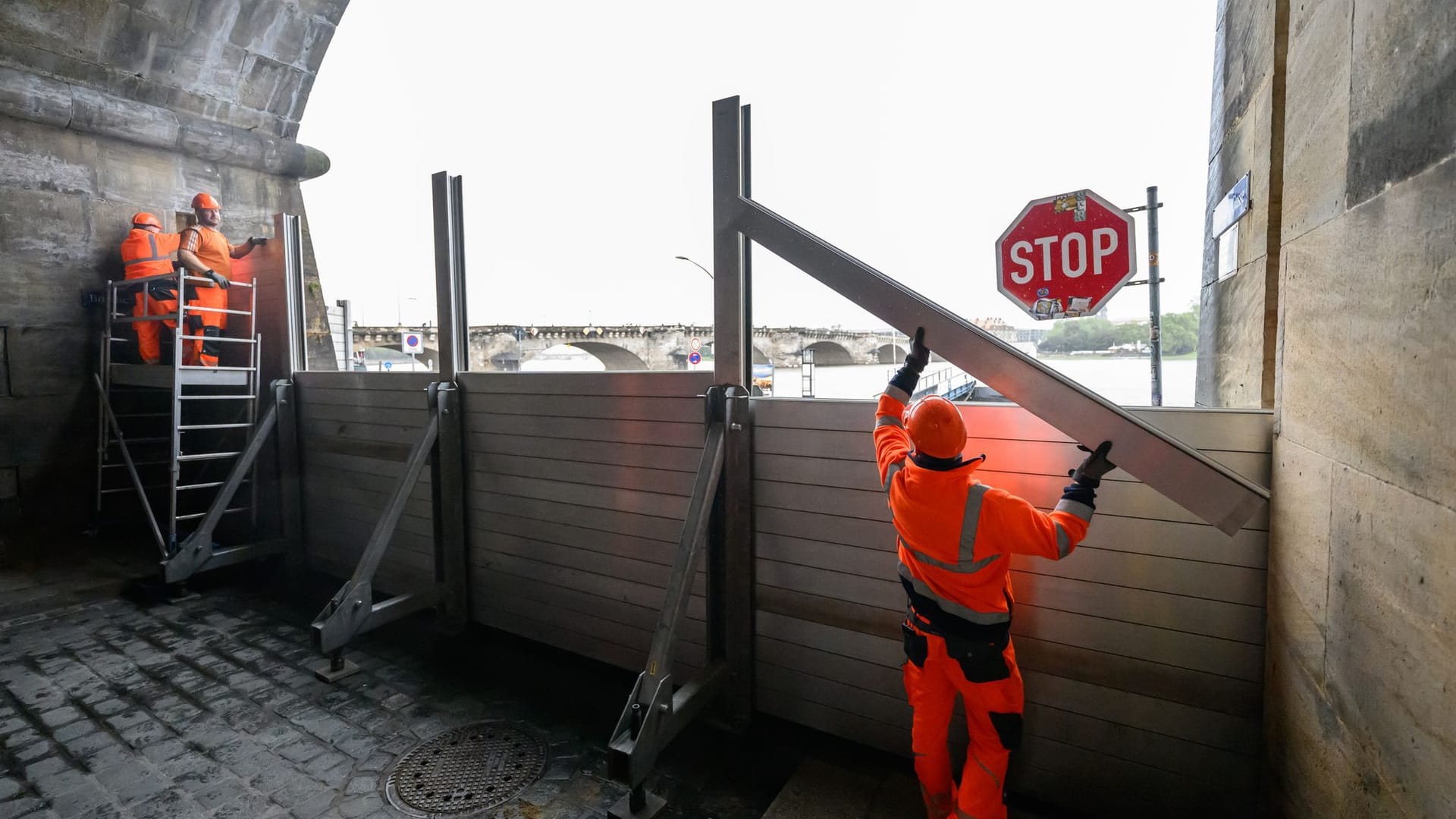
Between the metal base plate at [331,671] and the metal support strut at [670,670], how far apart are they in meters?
2.09

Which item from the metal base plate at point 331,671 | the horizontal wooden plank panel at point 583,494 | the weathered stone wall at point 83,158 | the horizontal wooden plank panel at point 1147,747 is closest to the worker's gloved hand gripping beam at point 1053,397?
the horizontal wooden plank panel at point 1147,747

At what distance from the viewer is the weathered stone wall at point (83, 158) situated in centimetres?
591

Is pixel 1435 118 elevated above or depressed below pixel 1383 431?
above

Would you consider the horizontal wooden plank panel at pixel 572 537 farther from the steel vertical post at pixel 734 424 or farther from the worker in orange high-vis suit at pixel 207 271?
the worker in orange high-vis suit at pixel 207 271

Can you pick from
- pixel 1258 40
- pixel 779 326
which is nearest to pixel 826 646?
pixel 779 326

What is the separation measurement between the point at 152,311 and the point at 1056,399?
7.96 metres

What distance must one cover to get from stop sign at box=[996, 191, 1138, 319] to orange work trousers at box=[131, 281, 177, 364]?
7275 millimetres

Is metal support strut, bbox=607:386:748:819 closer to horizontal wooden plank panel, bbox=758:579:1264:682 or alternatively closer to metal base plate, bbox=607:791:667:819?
metal base plate, bbox=607:791:667:819

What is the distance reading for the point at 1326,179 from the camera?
178 centimetres

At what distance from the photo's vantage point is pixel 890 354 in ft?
10.5

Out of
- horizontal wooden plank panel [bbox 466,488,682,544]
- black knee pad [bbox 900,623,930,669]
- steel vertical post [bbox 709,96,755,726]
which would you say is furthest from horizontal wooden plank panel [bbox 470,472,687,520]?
black knee pad [bbox 900,623,930,669]

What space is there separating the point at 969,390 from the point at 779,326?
1.09 metres

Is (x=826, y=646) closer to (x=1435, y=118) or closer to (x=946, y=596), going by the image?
(x=946, y=596)

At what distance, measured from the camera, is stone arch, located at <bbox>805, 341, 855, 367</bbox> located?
10.8 ft
